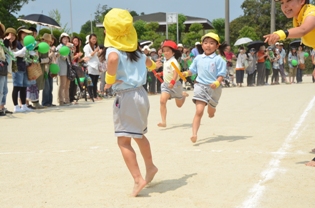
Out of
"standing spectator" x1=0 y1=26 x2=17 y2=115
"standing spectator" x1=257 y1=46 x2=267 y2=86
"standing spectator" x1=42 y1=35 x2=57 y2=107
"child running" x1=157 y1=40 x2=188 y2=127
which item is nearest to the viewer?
"child running" x1=157 y1=40 x2=188 y2=127

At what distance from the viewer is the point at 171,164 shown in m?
6.15

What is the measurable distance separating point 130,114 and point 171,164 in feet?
4.88

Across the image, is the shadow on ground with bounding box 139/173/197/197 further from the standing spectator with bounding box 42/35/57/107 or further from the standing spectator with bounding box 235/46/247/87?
the standing spectator with bounding box 235/46/247/87

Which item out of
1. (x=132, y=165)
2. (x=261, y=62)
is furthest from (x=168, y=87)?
(x=261, y=62)

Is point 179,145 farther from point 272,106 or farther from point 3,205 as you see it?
point 272,106

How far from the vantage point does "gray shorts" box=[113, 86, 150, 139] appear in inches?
192

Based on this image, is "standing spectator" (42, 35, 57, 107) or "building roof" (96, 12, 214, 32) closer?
"standing spectator" (42, 35, 57, 107)

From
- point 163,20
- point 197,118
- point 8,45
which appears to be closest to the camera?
point 197,118

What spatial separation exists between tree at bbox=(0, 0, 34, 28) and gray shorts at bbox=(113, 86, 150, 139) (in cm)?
3991

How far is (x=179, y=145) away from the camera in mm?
7438

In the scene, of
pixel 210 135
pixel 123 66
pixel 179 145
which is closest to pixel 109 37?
pixel 123 66

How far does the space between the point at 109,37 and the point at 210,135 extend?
3.90 metres

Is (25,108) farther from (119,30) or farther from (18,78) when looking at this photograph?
(119,30)

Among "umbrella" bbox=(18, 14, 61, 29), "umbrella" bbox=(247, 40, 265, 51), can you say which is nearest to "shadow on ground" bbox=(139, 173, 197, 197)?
"umbrella" bbox=(18, 14, 61, 29)
